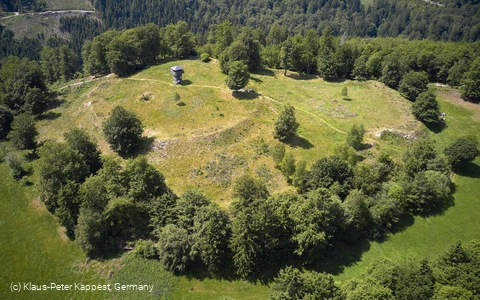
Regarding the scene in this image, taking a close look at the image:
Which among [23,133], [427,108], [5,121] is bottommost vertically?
[5,121]

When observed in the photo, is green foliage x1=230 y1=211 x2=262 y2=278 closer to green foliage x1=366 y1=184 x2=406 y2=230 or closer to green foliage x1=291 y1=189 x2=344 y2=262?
green foliage x1=291 y1=189 x2=344 y2=262

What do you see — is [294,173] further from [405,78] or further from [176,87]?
[405,78]

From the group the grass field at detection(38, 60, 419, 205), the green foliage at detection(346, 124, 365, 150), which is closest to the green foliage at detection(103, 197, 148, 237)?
the grass field at detection(38, 60, 419, 205)

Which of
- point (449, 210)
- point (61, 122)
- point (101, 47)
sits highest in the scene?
point (101, 47)

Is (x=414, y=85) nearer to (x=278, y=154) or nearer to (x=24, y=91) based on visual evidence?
(x=278, y=154)

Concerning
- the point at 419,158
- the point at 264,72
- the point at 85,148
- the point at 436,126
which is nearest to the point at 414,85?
the point at 436,126

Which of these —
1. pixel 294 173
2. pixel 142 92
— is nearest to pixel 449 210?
pixel 294 173

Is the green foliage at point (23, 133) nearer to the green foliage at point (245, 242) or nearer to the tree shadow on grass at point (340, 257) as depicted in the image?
the green foliage at point (245, 242)
